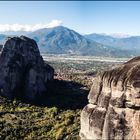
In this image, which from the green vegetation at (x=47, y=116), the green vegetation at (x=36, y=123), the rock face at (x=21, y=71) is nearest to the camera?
the green vegetation at (x=36, y=123)

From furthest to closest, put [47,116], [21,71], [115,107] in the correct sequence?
[21,71] → [47,116] → [115,107]

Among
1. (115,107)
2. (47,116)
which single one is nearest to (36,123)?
(47,116)

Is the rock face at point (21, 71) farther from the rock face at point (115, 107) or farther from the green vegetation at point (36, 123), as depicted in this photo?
the rock face at point (115, 107)

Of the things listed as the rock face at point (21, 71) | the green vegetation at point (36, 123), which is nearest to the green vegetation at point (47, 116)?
the green vegetation at point (36, 123)

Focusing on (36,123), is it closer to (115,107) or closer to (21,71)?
(21,71)

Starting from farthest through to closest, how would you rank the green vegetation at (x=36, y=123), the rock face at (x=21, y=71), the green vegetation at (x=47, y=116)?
the rock face at (x=21, y=71)
the green vegetation at (x=47, y=116)
the green vegetation at (x=36, y=123)

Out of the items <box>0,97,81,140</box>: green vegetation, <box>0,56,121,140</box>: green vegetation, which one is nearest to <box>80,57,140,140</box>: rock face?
<box>0,56,121,140</box>: green vegetation
